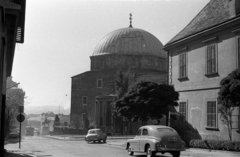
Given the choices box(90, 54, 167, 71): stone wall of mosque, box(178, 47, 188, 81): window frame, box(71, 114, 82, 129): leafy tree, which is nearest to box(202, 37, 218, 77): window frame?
box(178, 47, 188, 81): window frame

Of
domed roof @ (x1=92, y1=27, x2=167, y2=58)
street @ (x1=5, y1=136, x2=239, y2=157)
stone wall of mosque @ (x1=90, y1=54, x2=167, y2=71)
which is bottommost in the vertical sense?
street @ (x1=5, y1=136, x2=239, y2=157)

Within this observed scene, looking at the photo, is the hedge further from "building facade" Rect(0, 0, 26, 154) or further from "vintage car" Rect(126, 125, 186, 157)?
"building facade" Rect(0, 0, 26, 154)

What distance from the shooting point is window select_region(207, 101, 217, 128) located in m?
24.2

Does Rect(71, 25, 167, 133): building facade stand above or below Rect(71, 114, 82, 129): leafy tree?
above

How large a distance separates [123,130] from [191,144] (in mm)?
33520

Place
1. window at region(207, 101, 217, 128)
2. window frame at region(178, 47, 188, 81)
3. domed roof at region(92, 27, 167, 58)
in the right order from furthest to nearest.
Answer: domed roof at region(92, 27, 167, 58)
window frame at region(178, 47, 188, 81)
window at region(207, 101, 217, 128)

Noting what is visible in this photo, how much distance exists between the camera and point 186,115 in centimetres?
2803

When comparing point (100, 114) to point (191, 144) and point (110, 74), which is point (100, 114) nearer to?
point (110, 74)

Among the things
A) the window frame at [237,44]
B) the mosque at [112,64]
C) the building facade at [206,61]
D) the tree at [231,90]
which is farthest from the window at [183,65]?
the mosque at [112,64]

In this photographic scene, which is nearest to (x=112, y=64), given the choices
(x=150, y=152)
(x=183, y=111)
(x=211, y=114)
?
(x=183, y=111)

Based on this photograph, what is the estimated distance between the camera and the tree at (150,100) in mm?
27219

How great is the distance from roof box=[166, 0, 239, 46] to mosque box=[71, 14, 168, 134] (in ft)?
111

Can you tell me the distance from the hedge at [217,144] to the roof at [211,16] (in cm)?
765

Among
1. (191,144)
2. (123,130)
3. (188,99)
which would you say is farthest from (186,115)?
(123,130)
